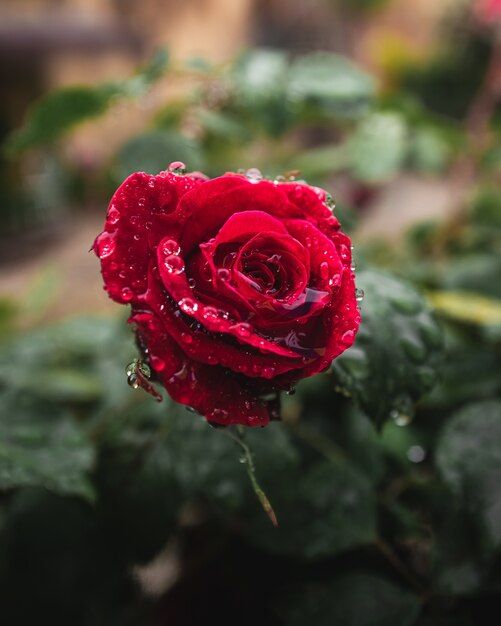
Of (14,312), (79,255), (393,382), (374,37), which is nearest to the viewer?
(393,382)

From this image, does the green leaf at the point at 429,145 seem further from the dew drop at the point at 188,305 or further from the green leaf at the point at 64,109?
the dew drop at the point at 188,305

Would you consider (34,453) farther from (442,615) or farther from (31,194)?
(31,194)

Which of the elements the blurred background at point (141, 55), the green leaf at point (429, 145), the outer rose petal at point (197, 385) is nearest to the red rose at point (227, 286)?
the outer rose petal at point (197, 385)

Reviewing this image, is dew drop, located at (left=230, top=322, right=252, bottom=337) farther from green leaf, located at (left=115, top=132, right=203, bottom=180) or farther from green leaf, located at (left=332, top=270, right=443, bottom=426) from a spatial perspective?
green leaf, located at (left=115, top=132, right=203, bottom=180)

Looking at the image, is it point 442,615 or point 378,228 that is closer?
point 442,615

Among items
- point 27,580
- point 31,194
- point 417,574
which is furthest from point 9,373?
point 31,194

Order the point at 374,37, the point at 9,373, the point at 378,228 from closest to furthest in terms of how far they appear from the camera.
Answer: the point at 9,373, the point at 378,228, the point at 374,37
